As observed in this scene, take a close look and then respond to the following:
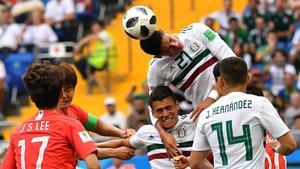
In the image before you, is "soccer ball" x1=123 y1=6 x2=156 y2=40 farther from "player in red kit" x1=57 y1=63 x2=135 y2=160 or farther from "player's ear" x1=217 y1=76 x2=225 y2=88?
"player's ear" x1=217 y1=76 x2=225 y2=88

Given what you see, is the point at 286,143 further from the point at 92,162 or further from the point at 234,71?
the point at 92,162

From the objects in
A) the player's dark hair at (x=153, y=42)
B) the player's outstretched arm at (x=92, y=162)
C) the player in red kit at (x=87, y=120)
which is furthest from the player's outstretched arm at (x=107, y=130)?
the player's outstretched arm at (x=92, y=162)

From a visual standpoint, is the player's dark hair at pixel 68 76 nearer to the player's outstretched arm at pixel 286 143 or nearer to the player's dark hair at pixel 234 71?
the player's dark hair at pixel 234 71

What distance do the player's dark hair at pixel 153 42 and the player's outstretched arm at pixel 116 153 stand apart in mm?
931

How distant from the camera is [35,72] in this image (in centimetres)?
779

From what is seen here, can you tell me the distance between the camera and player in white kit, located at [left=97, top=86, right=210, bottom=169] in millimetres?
9266

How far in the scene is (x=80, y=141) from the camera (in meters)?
7.74

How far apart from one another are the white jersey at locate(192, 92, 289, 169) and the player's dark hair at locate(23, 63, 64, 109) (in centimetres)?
118

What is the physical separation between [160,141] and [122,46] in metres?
11.9

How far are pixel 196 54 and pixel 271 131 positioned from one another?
195cm

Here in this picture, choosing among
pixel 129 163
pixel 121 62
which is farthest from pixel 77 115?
pixel 121 62

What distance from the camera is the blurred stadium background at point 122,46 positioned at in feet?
56.6

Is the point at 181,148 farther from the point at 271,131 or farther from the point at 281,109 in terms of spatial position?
the point at 281,109

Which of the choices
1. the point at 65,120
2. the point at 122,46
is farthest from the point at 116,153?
the point at 122,46
